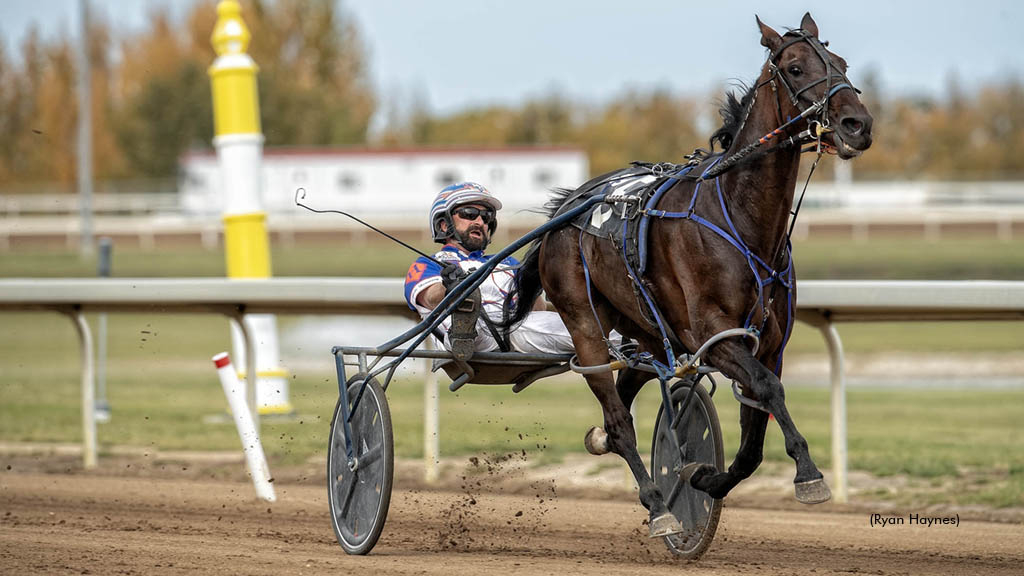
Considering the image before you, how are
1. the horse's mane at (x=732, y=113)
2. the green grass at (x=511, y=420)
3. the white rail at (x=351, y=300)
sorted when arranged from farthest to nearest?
the green grass at (x=511, y=420) < the white rail at (x=351, y=300) < the horse's mane at (x=732, y=113)

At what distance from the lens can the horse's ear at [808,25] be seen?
16.7 feet

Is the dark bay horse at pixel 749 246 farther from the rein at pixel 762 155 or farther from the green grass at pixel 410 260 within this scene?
the green grass at pixel 410 260

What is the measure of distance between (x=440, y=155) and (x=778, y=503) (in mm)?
35604

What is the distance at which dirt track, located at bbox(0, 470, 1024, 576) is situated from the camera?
5.22 metres

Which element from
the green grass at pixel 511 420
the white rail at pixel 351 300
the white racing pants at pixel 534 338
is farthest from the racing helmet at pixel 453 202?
the green grass at pixel 511 420

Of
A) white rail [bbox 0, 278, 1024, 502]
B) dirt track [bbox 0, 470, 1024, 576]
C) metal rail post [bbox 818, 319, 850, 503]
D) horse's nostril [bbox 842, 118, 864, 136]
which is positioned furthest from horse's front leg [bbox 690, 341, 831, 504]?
metal rail post [bbox 818, 319, 850, 503]

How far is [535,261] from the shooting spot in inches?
245

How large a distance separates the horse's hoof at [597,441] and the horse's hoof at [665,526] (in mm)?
617

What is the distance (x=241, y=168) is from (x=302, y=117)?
40932mm

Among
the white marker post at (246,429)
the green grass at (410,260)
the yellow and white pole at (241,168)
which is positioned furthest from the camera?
the green grass at (410,260)

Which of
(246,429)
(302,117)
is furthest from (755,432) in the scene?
(302,117)

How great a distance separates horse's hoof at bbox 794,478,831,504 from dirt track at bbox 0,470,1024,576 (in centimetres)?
48

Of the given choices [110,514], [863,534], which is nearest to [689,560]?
[863,534]

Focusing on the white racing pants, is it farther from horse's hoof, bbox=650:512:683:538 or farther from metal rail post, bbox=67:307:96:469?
metal rail post, bbox=67:307:96:469
